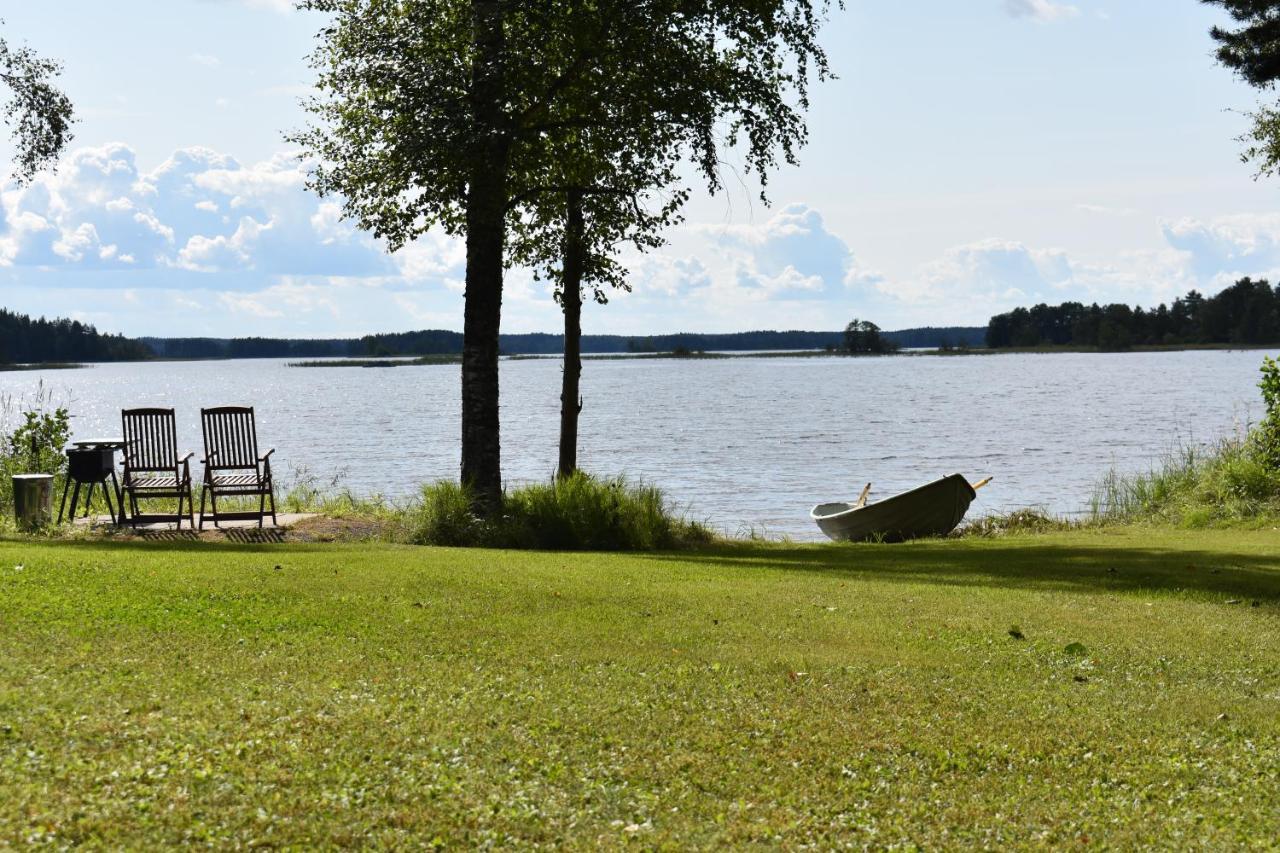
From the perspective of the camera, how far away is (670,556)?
14.0 m

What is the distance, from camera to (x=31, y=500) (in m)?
14.5

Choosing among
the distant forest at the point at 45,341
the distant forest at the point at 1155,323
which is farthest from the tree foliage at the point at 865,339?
the distant forest at the point at 45,341

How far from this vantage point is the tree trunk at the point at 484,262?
49.9 ft

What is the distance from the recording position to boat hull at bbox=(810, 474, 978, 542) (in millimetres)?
18375

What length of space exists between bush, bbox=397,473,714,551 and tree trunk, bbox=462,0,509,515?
41 centimetres

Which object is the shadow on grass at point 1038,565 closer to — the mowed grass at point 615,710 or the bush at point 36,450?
the mowed grass at point 615,710

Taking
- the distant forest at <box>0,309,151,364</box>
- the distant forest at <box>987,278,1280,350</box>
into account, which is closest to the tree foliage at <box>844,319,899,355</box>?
the distant forest at <box>987,278,1280,350</box>

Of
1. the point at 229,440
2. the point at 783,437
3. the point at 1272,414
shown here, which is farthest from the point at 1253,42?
the point at 783,437

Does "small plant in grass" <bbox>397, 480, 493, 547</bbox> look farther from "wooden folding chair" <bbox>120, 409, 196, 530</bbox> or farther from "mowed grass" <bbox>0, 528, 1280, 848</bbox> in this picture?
"mowed grass" <bbox>0, 528, 1280, 848</bbox>

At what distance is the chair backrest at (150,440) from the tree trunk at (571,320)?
16.3ft

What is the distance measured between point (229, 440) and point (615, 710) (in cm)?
1048

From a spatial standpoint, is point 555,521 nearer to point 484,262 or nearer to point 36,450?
point 484,262

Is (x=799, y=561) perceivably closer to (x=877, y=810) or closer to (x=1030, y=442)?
(x=877, y=810)

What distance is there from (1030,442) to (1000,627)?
36.1 metres
